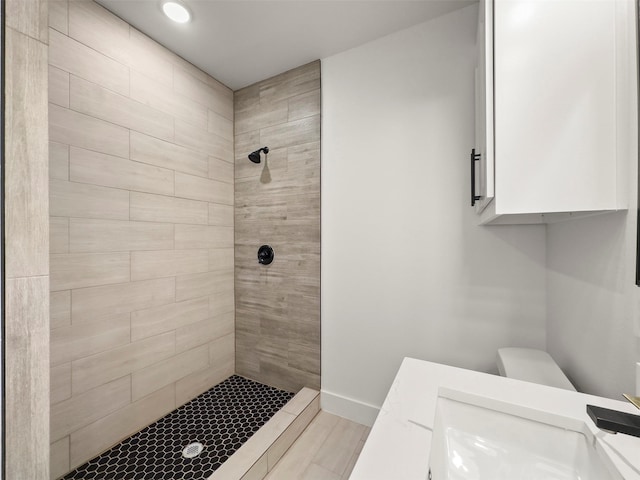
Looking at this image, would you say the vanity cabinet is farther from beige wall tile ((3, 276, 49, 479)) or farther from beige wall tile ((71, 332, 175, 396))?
beige wall tile ((71, 332, 175, 396))

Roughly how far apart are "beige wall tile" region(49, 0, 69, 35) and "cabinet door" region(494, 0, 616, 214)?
75.4 inches

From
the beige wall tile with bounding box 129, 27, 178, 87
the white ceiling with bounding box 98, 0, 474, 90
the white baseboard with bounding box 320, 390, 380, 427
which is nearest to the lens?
the white ceiling with bounding box 98, 0, 474, 90

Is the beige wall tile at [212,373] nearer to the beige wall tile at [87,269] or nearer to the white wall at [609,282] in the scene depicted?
the beige wall tile at [87,269]

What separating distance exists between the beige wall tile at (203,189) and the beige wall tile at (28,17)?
113 cm

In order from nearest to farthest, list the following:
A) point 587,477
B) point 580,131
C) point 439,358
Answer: point 587,477 < point 580,131 < point 439,358

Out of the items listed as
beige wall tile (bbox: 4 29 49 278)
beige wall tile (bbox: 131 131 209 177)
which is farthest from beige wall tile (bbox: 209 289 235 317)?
beige wall tile (bbox: 4 29 49 278)

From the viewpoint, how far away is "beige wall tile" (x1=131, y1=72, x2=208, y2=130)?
1.69 meters

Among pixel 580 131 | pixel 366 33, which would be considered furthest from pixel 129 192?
pixel 580 131

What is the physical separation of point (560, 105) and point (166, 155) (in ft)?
6.61

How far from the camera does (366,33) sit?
174cm

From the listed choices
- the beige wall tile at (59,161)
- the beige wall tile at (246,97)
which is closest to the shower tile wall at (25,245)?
the beige wall tile at (59,161)

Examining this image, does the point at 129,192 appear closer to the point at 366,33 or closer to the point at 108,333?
the point at 108,333

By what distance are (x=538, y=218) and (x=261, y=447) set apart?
69.4 inches

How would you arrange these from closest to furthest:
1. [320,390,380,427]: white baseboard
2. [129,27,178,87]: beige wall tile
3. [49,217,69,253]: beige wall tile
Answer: [49,217,69,253]: beige wall tile, [129,27,178,87]: beige wall tile, [320,390,380,427]: white baseboard
